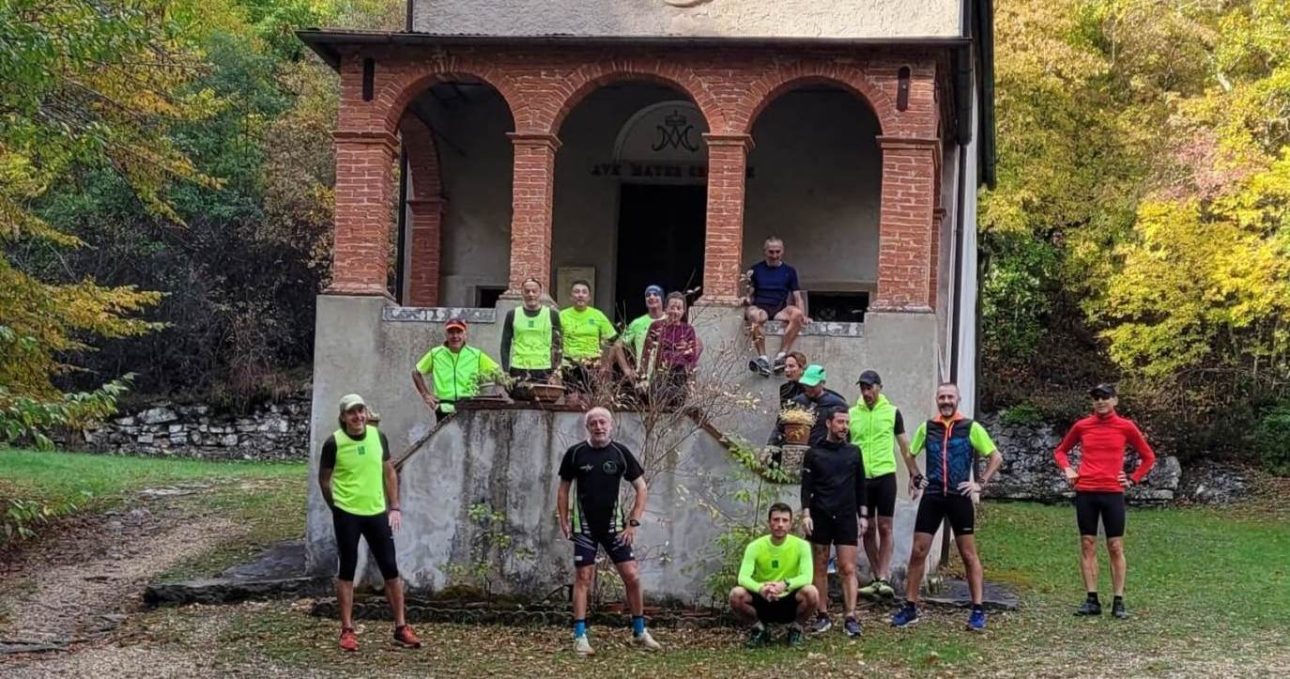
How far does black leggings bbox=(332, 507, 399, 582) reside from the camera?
430 inches

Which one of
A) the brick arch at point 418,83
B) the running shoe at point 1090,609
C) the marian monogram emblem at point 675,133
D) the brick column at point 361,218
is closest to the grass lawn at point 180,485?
the brick column at point 361,218

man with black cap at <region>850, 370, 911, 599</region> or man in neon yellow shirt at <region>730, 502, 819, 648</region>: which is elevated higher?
man with black cap at <region>850, 370, 911, 599</region>

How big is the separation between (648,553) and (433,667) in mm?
2322

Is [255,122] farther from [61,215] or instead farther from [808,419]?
[808,419]

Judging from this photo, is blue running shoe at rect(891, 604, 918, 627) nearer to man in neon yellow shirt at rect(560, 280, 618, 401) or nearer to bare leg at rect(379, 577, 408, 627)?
man in neon yellow shirt at rect(560, 280, 618, 401)

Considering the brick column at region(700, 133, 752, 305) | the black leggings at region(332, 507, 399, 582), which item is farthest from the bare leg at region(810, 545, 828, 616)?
the brick column at region(700, 133, 752, 305)

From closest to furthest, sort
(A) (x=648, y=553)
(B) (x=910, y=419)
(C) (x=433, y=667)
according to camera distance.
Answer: (C) (x=433, y=667)
(A) (x=648, y=553)
(B) (x=910, y=419)

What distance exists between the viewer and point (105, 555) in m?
16.3

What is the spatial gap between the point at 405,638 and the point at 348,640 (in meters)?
0.40

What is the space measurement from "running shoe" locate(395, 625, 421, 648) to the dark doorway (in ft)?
23.5

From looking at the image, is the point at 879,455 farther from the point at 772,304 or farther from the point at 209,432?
the point at 209,432

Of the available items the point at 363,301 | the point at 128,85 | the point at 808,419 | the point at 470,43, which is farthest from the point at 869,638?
the point at 128,85

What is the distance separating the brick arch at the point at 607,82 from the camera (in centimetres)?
1448

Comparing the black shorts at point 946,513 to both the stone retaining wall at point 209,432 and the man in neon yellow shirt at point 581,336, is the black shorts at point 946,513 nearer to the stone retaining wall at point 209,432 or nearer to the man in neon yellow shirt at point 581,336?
the man in neon yellow shirt at point 581,336
